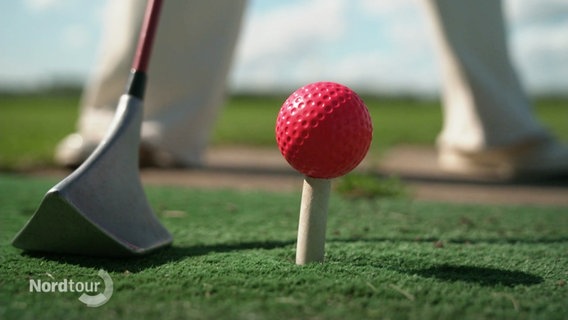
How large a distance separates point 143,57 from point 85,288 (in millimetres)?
843

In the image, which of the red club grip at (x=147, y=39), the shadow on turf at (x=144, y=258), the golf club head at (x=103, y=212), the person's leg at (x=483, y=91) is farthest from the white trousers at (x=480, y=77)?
the golf club head at (x=103, y=212)

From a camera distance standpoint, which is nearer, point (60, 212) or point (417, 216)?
point (60, 212)

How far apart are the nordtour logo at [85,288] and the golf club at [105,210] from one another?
19 cm

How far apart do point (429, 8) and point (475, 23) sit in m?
0.28

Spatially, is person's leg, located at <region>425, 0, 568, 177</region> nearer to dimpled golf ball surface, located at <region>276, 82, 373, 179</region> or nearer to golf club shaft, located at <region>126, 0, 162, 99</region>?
golf club shaft, located at <region>126, 0, 162, 99</region>

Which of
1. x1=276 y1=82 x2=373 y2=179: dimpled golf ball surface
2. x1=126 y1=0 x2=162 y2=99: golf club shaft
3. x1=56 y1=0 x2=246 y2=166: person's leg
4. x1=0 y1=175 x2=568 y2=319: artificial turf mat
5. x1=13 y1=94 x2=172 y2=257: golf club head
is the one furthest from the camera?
x1=56 y1=0 x2=246 y2=166: person's leg

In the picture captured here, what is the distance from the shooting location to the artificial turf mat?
121cm

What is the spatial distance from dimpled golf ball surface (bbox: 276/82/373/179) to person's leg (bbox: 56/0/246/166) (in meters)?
2.31

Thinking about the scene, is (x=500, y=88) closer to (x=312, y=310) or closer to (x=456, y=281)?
(x=456, y=281)

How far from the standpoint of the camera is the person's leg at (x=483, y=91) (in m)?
3.66

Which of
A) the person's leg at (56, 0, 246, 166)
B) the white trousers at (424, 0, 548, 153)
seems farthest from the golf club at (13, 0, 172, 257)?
the white trousers at (424, 0, 548, 153)

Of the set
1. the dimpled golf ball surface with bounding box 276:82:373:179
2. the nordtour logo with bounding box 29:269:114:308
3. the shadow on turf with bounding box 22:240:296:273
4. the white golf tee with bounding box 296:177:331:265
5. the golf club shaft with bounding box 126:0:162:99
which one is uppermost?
the golf club shaft with bounding box 126:0:162:99

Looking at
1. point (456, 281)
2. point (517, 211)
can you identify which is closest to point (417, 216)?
point (517, 211)

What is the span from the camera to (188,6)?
11.9ft
